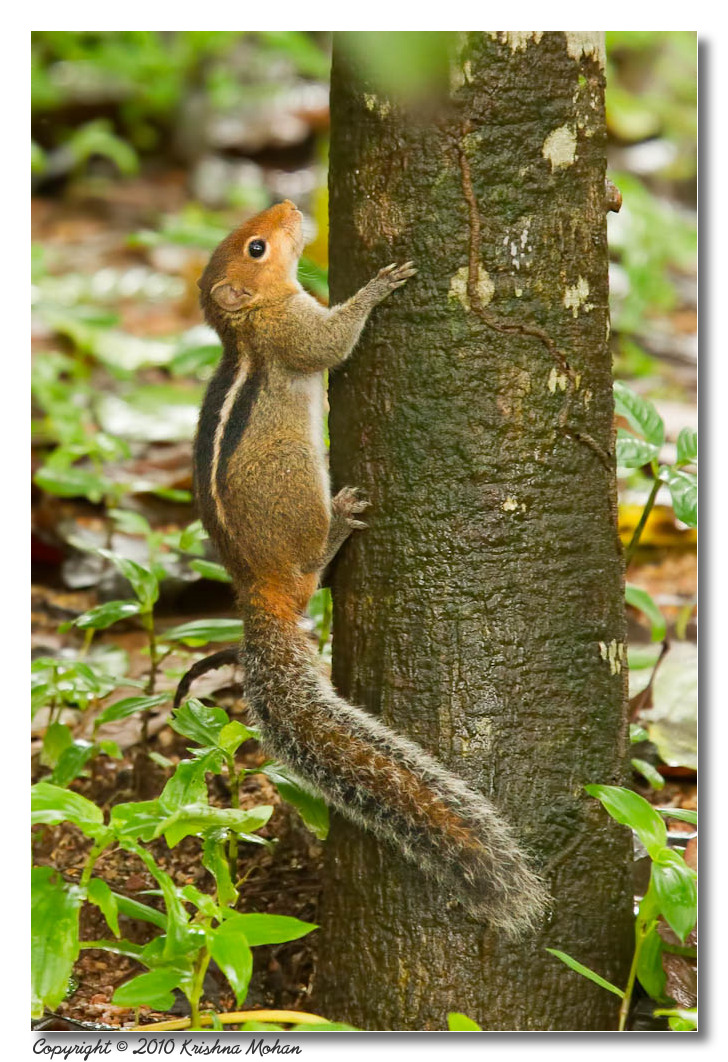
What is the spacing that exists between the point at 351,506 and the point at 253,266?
1.09 meters

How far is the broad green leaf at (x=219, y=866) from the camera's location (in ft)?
7.57

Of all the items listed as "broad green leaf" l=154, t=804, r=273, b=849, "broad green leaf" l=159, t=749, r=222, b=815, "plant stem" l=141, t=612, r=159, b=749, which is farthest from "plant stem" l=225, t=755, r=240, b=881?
"plant stem" l=141, t=612, r=159, b=749

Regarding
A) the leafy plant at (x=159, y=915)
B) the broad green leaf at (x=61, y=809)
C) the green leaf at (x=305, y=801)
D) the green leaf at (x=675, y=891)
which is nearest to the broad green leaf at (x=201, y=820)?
the leafy plant at (x=159, y=915)

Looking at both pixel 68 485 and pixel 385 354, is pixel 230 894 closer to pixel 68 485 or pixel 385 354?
pixel 385 354

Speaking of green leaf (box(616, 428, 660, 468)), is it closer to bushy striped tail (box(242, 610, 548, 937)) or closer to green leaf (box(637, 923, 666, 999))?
bushy striped tail (box(242, 610, 548, 937))

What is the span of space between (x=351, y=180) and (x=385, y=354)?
375 mm

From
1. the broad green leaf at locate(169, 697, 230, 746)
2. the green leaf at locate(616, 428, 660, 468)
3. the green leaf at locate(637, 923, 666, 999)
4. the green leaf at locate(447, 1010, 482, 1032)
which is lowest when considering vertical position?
the green leaf at locate(447, 1010, 482, 1032)

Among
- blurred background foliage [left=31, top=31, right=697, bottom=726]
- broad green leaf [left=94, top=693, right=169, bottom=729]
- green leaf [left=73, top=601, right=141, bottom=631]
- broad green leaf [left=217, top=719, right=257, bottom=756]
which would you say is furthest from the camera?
blurred background foliage [left=31, top=31, right=697, bottom=726]

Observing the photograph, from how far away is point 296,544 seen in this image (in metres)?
2.83

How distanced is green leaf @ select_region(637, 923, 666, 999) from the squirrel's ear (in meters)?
1.93

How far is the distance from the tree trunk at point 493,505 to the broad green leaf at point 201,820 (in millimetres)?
352

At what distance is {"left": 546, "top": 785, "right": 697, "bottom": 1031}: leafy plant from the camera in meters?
2.21

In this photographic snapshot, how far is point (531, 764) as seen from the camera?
237 centimetres

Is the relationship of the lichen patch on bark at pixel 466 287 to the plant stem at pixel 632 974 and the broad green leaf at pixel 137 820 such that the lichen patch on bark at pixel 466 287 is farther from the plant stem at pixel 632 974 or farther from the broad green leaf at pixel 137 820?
the plant stem at pixel 632 974
